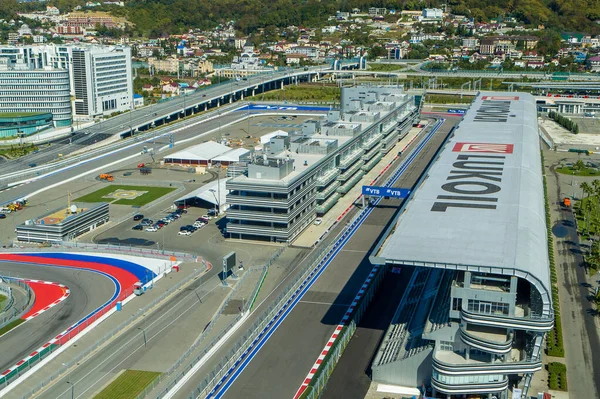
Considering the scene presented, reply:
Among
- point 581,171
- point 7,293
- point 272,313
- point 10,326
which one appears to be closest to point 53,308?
point 10,326

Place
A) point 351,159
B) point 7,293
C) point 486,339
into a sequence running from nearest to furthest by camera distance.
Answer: point 486,339 → point 7,293 → point 351,159

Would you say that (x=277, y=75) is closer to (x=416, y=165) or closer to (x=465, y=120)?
(x=416, y=165)

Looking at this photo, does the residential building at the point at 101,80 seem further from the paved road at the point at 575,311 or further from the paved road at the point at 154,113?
the paved road at the point at 575,311

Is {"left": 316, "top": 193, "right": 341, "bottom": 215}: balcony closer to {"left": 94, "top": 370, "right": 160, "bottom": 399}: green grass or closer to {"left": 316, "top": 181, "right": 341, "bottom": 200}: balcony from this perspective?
{"left": 316, "top": 181, "right": 341, "bottom": 200}: balcony

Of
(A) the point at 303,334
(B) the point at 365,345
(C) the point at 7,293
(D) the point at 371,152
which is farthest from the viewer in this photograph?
(D) the point at 371,152

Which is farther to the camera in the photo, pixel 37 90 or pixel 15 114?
pixel 37 90

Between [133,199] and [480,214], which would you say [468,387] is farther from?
[133,199]

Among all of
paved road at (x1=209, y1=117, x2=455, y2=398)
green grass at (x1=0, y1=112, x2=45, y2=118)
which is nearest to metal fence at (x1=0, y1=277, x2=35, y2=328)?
paved road at (x1=209, y1=117, x2=455, y2=398)
